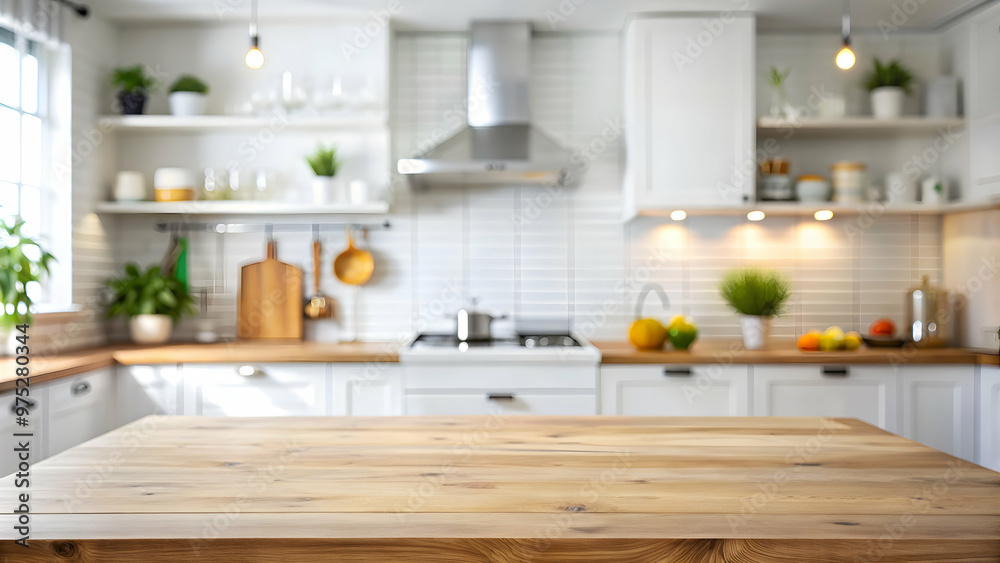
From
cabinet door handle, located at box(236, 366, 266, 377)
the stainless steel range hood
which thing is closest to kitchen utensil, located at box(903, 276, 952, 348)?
the stainless steel range hood

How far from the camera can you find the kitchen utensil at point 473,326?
3.32m

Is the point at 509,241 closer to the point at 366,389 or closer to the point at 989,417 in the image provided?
the point at 366,389

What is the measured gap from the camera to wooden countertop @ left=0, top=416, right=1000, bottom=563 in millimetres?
881

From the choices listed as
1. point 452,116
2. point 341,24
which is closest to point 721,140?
point 452,116

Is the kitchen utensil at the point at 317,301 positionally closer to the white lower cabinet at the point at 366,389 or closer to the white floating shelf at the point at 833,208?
the white lower cabinet at the point at 366,389

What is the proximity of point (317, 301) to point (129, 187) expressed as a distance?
1062mm

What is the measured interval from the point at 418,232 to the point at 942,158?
2674 mm

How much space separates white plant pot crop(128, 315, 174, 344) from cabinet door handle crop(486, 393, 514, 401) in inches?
65.2

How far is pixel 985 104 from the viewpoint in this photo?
310 centimetres

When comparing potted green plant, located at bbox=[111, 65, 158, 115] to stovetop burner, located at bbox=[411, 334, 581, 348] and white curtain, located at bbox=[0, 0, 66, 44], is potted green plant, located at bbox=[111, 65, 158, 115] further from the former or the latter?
stovetop burner, located at bbox=[411, 334, 581, 348]

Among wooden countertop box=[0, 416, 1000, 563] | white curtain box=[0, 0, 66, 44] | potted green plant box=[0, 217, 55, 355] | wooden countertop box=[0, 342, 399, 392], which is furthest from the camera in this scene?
wooden countertop box=[0, 342, 399, 392]

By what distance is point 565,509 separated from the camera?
97cm

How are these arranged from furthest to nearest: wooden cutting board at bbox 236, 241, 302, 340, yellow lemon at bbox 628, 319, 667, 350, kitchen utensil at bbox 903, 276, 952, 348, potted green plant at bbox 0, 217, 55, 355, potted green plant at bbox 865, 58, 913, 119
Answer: wooden cutting board at bbox 236, 241, 302, 340 < potted green plant at bbox 865, 58, 913, 119 < kitchen utensil at bbox 903, 276, 952, 348 < yellow lemon at bbox 628, 319, 667, 350 < potted green plant at bbox 0, 217, 55, 355

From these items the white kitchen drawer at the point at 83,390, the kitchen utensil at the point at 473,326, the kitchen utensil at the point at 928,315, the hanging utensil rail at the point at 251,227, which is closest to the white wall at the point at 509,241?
the hanging utensil rail at the point at 251,227
